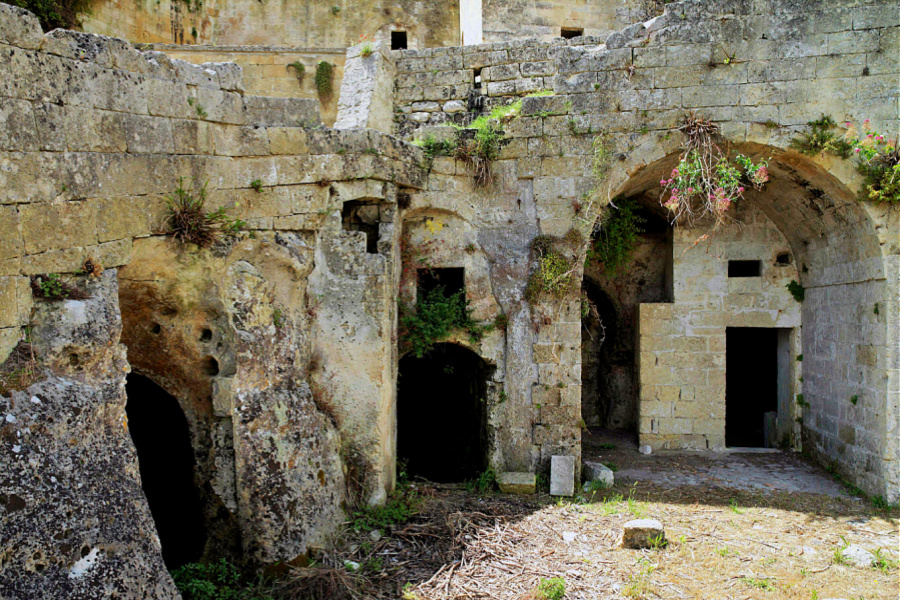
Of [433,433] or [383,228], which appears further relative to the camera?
[433,433]

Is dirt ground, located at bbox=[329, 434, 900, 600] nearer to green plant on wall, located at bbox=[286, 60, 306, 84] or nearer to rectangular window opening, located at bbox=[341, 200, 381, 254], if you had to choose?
rectangular window opening, located at bbox=[341, 200, 381, 254]

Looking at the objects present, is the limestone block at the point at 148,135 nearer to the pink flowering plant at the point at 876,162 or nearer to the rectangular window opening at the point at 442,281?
the rectangular window opening at the point at 442,281

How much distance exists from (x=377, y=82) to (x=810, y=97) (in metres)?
5.21

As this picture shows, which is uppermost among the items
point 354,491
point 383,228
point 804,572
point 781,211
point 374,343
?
point 781,211

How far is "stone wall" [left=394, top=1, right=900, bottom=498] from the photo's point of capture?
295 inches

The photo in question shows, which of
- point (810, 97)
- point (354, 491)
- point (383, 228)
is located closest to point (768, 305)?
point (810, 97)

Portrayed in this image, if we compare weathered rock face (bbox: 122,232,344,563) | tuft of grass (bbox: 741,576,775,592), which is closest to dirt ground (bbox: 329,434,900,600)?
tuft of grass (bbox: 741,576,775,592)

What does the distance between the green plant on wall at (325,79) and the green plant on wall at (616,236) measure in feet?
18.6

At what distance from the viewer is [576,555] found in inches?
242

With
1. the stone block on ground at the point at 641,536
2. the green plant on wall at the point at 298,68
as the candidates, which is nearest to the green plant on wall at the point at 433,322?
the stone block on ground at the point at 641,536

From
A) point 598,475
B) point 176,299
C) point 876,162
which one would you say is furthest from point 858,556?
point 176,299

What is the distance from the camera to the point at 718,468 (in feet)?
29.7

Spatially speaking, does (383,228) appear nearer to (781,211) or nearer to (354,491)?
(354,491)

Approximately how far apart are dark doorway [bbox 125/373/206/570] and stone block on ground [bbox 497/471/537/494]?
339 cm
